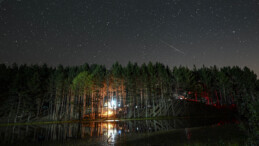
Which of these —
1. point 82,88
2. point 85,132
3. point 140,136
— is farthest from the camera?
point 82,88

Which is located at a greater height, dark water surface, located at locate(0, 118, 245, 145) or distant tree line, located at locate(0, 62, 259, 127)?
distant tree line, located at locate(0, 62, 259, 127)

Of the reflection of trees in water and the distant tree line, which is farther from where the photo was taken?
the distant tree line

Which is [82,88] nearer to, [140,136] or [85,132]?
[85,132]

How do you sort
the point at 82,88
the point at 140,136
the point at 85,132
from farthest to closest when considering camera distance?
the point at 82,88
the point at 85,132
the point at 140,136

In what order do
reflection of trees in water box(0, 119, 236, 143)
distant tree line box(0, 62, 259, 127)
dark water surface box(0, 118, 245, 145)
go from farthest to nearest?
distant tree line box(0, 62, 259, 127), reflection of trees in water box(0, 119, 236, 143), dark water surface box(0, 118, 245, 145)

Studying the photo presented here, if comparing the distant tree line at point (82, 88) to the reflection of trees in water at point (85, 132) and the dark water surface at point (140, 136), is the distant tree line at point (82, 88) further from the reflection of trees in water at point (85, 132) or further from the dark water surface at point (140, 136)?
the dark water surface at point (140, 136)

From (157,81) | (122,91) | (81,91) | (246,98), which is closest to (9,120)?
Result: (81,91)

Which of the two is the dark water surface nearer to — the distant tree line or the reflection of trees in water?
the reflection of trees in water

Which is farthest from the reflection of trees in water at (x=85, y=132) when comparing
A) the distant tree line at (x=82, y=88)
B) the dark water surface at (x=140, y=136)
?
the distant tree line at (x=82, y=88)

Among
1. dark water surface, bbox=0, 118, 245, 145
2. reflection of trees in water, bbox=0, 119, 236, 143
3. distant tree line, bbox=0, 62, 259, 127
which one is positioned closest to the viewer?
dark water surface, bbox=0, 118, 245, 145

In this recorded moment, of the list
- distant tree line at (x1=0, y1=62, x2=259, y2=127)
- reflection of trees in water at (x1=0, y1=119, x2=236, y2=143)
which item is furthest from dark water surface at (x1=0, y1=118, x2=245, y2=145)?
distant tree line at (x1=0, y1=62, x2=259, y2=127)

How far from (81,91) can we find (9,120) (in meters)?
27.5

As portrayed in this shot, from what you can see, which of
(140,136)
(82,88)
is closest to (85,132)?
(140,136)

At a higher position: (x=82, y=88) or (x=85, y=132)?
(x=82, y=88)
